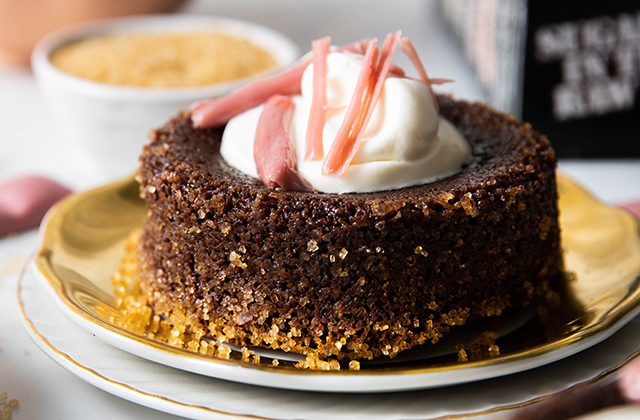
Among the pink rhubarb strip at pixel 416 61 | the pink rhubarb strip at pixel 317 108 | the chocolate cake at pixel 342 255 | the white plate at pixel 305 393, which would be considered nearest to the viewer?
the white plate at pixel 305 393

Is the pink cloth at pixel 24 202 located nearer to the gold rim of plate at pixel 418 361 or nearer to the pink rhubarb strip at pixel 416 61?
the gold rim of plate at pixel 418 361

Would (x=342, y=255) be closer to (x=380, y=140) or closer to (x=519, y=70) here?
(x=380, y=140)

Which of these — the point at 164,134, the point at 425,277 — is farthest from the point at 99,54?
the point at 425,277

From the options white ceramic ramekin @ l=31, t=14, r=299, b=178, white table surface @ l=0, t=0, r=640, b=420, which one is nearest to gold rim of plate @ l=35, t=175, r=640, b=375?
white table surface @ l=0, t=0, r=640, b=420

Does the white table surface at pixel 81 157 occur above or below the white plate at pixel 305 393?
below

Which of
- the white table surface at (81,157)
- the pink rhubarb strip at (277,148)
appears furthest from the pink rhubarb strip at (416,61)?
the white table surface at (81,157)
